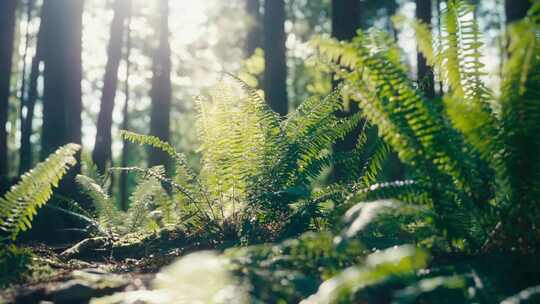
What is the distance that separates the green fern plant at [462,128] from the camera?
7.46ft

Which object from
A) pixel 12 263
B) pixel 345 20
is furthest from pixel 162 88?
pixel 12 263

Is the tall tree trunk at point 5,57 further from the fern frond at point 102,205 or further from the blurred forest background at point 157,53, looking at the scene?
the fern frond at point 102,205

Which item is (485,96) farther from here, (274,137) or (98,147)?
(98,147)

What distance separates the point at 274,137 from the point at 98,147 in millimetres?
7246

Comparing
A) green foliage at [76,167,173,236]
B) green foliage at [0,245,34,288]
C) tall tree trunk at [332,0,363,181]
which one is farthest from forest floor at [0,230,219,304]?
tall tree trunk at [332,0,363,181]

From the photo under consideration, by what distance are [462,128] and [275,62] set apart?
5298 mm

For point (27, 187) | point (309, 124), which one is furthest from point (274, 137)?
point (27, 187)

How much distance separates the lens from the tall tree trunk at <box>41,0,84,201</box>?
21.5 feet

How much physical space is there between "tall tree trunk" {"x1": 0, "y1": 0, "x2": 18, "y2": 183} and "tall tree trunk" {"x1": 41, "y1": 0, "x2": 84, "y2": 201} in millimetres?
476

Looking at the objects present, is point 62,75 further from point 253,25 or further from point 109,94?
point 253,25

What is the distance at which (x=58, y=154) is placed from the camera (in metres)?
2.79

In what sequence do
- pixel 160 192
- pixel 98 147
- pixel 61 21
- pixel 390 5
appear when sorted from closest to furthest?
pixel 160 192 < pixel 61 21 < pixel 98 147 < pixel 390 5

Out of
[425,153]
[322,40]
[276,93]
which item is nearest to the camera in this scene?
[322,40]

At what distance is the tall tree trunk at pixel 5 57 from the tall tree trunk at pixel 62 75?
48cm
